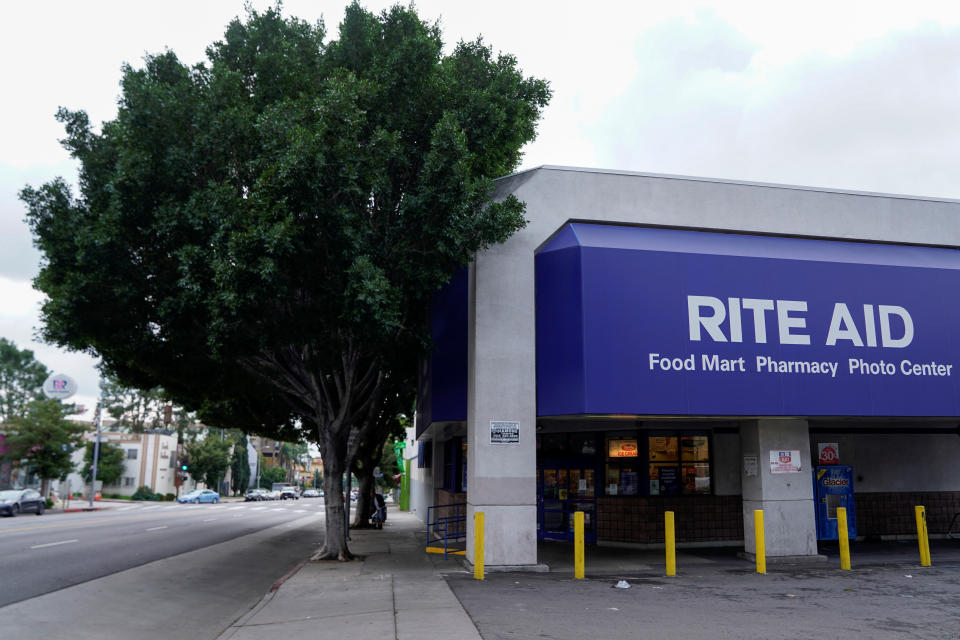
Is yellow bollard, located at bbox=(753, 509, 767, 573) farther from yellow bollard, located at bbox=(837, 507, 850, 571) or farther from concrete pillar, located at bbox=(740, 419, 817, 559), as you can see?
yellow bollard, located at bbox=(837, 507, 850, 571)

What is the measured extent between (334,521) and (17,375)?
8783 cm

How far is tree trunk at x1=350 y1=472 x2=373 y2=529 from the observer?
2841cm

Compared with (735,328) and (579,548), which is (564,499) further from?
(735,328)

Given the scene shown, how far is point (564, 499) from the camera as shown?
18750 mm

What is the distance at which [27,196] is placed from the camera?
14.1 meters

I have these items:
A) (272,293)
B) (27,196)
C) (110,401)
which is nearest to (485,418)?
(272,293)

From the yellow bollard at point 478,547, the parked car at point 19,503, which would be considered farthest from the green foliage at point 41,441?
the yellow bollard at point 478,547

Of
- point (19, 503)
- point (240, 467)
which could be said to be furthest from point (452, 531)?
point (240, 467)

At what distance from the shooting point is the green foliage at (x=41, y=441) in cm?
4425

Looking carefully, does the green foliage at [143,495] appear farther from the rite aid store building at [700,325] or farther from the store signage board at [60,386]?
the rite aid store building at [700,325]

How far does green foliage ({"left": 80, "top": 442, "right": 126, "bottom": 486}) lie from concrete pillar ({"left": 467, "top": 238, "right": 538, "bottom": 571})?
5993 centimetres

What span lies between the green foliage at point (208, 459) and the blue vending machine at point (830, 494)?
226 feet

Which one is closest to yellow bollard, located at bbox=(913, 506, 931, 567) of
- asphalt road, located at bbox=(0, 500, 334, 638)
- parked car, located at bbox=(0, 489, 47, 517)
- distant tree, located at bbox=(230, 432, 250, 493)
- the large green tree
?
the large green tree

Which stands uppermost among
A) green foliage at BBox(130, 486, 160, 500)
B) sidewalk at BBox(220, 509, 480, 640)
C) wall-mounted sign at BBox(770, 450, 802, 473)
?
wall-mounted sign at BBox(770, 450, 802, 473)
